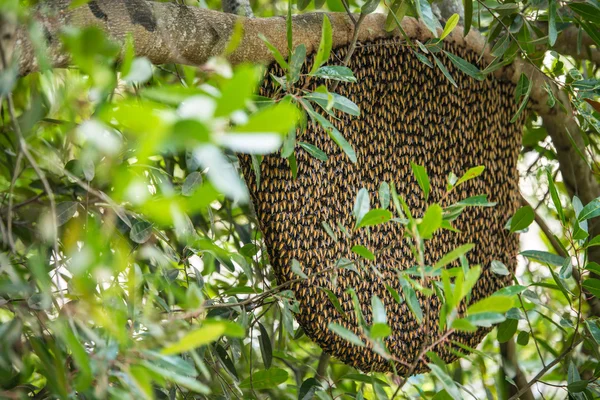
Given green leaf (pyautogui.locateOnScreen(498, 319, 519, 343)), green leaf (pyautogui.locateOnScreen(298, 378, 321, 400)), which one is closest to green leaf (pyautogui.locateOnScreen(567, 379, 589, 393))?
green leaf (pyautogui.locateOnScreen(498, 319, 519, 343))

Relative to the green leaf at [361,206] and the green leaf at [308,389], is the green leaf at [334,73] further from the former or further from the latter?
the green leaf at [308,389]

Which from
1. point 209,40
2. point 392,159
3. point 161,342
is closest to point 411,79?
point 392,159

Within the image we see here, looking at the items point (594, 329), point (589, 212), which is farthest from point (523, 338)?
point (589, 212)

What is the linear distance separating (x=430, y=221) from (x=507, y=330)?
478 mm

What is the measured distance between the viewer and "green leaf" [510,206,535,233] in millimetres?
829

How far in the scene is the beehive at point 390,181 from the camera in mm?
805

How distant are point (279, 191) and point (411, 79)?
0.28m

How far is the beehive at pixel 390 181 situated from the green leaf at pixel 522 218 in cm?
13

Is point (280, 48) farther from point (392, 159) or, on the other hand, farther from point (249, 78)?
point (249, 78)

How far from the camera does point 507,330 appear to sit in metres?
0.95

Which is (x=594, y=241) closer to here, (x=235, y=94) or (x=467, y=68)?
(x=467, y=68)

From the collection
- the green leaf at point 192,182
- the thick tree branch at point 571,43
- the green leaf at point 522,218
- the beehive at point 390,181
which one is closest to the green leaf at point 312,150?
the beehive at point 390,181

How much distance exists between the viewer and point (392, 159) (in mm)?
908

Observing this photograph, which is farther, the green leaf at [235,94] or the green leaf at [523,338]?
the green leaf at [523,338]
